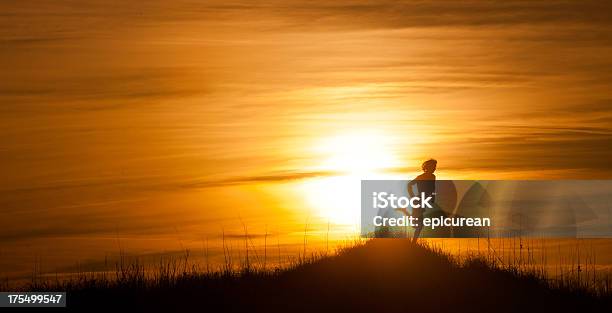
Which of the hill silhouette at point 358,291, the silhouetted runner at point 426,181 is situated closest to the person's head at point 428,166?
the silhouetted runner at point 426,181

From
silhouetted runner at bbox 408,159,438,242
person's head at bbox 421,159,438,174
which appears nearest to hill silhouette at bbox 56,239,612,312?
silhouetted runner at bbox 408,159,438,242

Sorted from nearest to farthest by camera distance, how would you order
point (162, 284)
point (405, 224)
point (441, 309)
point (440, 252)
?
point (441, 309), point (162, 284), point (440, 252), point (405, 224)

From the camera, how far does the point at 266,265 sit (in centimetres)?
1457

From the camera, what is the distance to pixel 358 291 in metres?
12.6

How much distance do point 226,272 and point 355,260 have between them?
184cm

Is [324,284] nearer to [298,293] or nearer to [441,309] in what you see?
[298,293]

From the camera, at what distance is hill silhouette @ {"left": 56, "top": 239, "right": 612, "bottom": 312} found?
1199cm

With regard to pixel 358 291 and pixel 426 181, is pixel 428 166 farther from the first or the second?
pixel 358 291

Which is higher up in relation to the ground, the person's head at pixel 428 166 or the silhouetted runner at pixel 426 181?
the person's head at pixel 428 166

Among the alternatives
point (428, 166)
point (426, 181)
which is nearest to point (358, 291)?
point (426, 181)

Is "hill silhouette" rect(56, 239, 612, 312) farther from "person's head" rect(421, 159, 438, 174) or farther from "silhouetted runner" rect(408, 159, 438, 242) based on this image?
"person's head" rect(421, 159, 438, 174)

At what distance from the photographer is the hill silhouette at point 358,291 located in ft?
39.3

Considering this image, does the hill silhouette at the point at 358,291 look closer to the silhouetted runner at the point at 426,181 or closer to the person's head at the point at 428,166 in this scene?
the silhouetted runner at the point at 426,181

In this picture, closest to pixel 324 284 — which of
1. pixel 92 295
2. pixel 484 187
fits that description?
pixel 92 295
